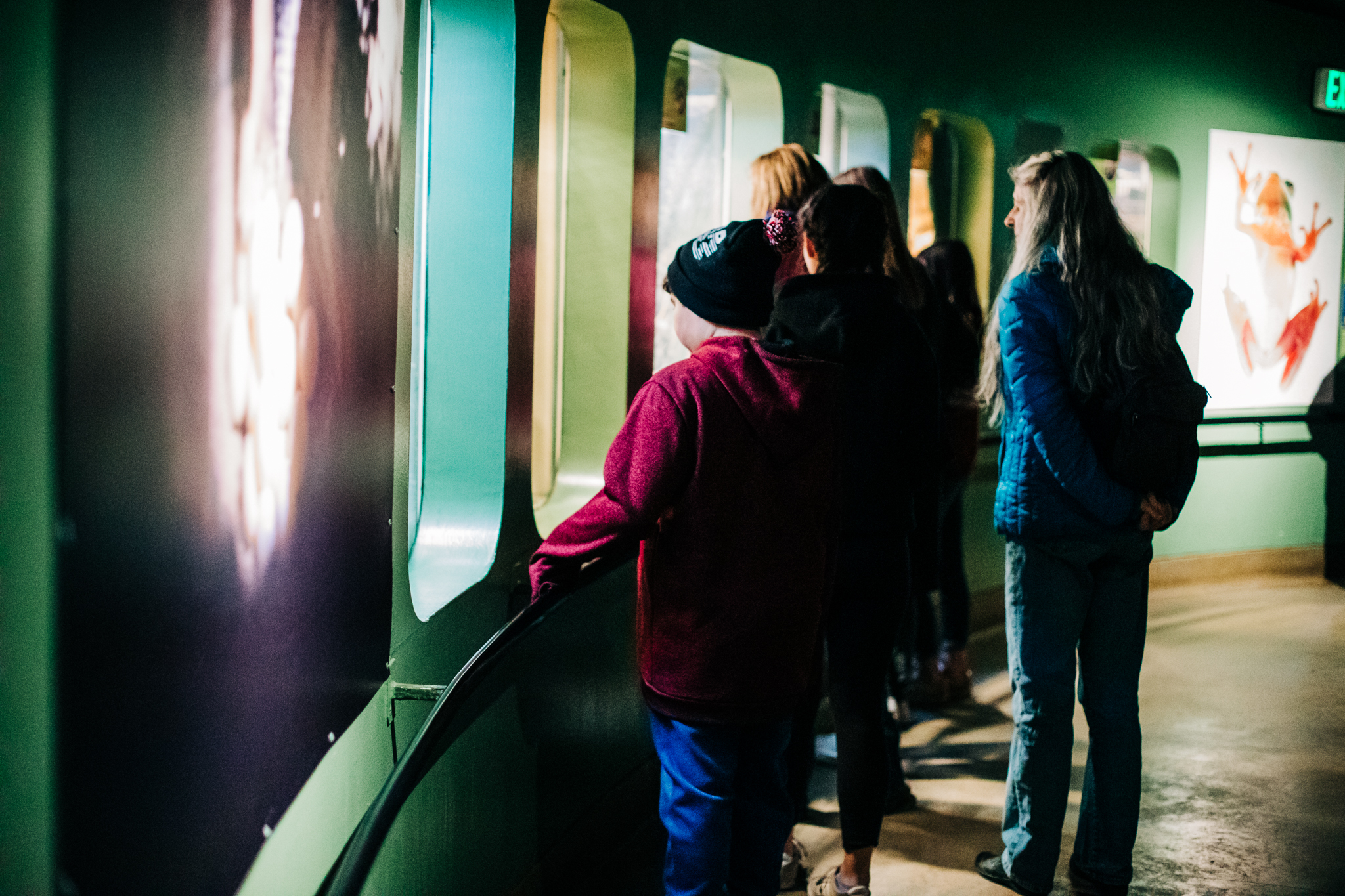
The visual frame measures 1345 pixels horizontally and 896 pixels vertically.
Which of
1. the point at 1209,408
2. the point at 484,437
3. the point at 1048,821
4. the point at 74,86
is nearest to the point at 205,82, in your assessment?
the point at 74,86

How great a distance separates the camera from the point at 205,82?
1341 millimetres

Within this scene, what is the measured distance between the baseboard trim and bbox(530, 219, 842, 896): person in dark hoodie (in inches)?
191

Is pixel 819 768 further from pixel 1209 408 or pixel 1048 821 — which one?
pixel 1209 408

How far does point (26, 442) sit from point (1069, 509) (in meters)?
2.16

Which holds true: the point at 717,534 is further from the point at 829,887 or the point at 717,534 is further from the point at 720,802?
the point at 829,887

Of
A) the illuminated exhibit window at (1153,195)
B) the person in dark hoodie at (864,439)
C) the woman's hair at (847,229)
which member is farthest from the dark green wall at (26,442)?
the illuminated exhibit window at (1153,195)

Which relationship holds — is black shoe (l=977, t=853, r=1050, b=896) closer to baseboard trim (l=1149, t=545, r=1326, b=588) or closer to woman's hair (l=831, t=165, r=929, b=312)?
woman's hair (l=831, t=165, r=929, b=312)

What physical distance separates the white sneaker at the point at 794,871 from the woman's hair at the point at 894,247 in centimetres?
140

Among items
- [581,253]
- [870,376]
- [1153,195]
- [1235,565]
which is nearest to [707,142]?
[581,253]

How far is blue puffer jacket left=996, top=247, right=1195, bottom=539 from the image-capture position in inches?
104

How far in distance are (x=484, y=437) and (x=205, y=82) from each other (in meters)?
1.56

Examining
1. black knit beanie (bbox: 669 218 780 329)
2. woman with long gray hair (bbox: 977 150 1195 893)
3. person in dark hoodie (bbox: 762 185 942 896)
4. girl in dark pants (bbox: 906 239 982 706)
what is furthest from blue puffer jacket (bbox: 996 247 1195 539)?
girl in dark pants (bbox: 906 239 982 706)

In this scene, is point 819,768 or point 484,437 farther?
point 819,768

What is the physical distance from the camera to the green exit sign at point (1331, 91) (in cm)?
704
